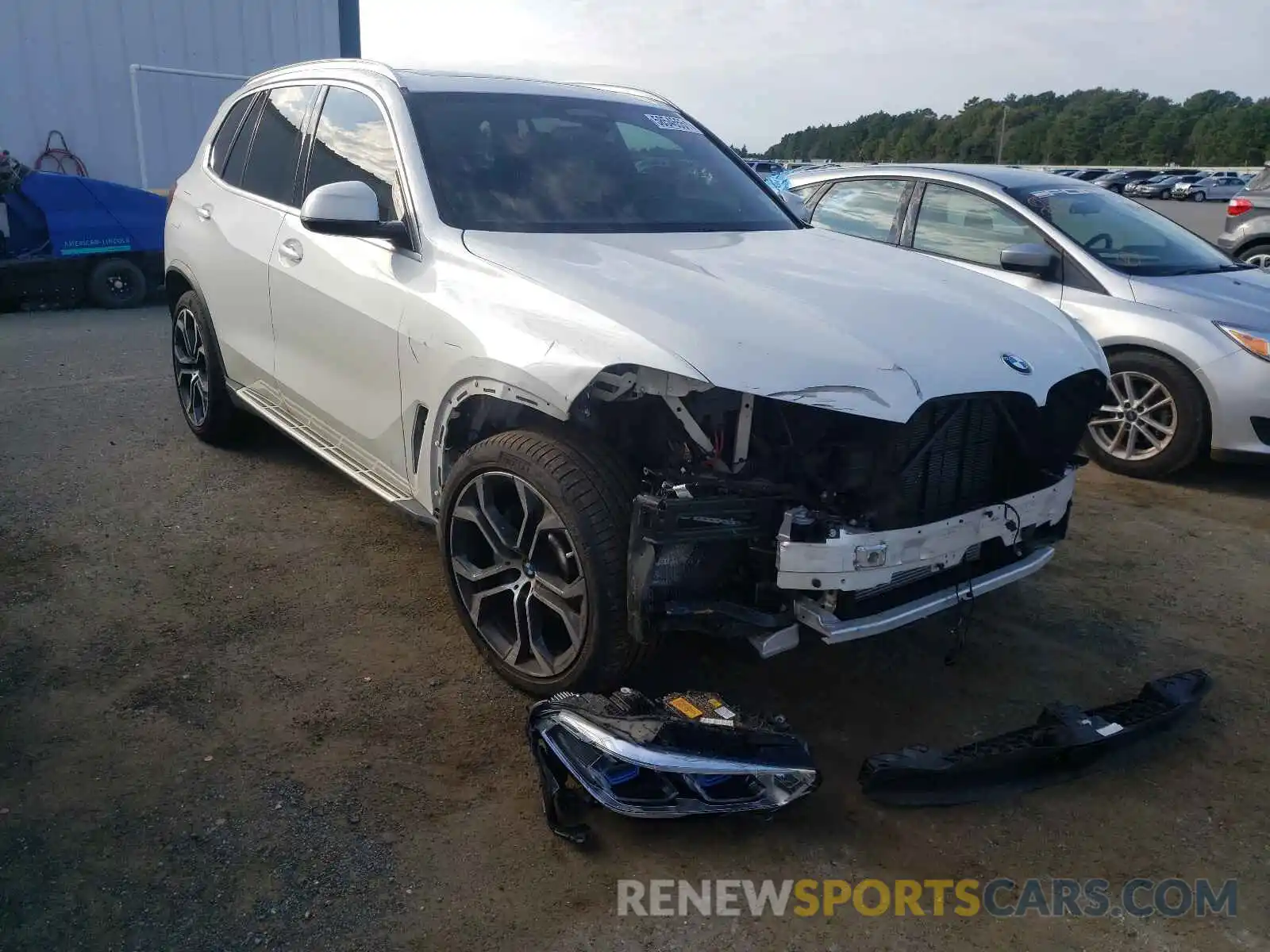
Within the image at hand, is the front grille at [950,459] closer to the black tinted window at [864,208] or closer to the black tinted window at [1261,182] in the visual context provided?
the black tinted window at [864,208]

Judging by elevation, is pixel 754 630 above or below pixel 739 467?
below

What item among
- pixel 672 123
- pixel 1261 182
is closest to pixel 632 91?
pixel 672 123

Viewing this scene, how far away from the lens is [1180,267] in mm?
5852

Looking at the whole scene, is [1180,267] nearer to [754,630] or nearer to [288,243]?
[754,630]

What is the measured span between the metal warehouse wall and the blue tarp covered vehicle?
10.0 ft

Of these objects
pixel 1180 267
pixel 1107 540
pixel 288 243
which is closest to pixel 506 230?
pixel 288 243

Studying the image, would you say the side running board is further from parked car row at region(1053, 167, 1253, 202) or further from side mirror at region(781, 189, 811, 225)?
parked car row at region(1053, 167, 1253, 202)

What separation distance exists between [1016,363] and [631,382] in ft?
3.82

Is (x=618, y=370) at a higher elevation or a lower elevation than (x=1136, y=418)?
higher

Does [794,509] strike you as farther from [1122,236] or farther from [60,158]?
[60,158]

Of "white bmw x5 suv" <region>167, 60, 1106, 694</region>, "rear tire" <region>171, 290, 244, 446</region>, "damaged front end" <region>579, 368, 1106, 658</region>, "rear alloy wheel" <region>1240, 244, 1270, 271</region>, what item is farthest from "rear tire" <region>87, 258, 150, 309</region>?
"rear alloy wheel" <region>1240, 244, 1270, 271</region>

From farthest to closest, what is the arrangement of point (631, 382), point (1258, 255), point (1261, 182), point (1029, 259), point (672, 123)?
point (1261, 182) < point (1258, 255) < point (1029, 259) < point (672, 123) < point (631, 382)

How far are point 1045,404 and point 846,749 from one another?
121 cm

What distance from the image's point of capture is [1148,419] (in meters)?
5.54
